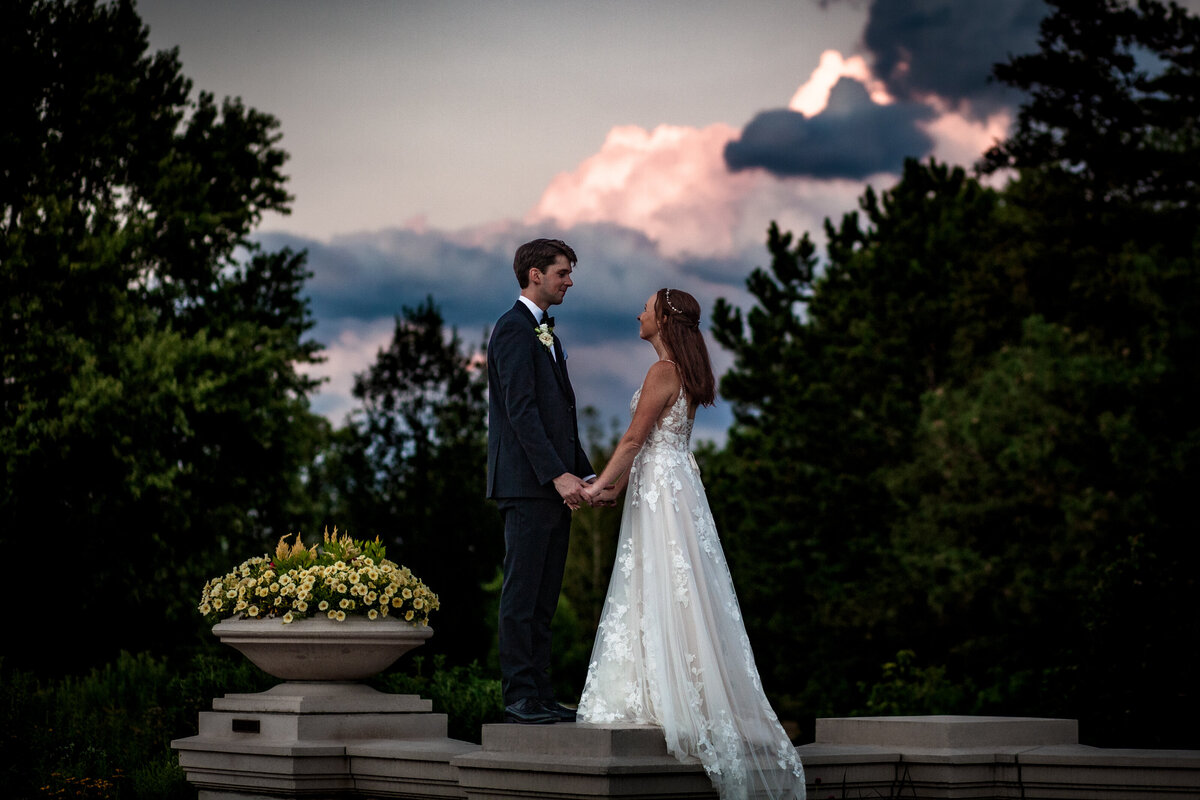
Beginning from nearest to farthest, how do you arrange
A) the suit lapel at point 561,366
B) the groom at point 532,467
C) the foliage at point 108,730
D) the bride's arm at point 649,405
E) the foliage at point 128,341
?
the groom at point 532,467, the bride's arm at point 649,405, the suit lapel at point 561,366, the foliage at point 108,730, the foliage at point 128,341

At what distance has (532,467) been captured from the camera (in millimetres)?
6918

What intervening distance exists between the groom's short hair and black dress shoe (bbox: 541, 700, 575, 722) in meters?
2.20

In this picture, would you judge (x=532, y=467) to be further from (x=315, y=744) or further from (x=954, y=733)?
(x=954, y=733)

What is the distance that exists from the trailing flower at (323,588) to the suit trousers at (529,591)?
142 cm

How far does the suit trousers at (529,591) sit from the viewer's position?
22.3 ft

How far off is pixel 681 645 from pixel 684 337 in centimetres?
161

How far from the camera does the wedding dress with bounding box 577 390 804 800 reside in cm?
631

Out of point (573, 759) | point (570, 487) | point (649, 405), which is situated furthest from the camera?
point (649, 405)

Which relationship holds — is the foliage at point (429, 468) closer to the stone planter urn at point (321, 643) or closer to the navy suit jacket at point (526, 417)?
the stone planter urn at point (321, 643)

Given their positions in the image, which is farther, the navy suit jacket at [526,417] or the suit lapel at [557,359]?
the suit lapel at [557,359]

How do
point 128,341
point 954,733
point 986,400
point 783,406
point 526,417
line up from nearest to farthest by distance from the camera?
point 526,417
point 954,733
point 128,341
point 986,400
point 783,406

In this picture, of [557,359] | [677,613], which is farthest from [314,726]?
[557,359]

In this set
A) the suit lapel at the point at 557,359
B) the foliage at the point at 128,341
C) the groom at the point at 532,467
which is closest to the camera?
the groom at the point at 532,467

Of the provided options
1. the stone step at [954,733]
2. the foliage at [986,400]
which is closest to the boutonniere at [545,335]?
the stone step at [954,733]
